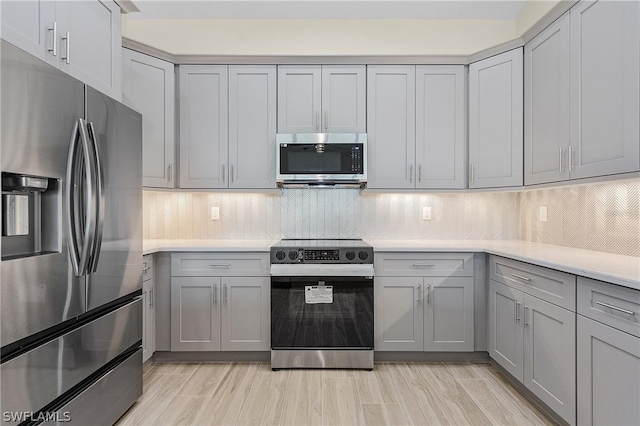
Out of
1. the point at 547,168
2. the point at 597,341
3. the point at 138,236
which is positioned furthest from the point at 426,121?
the point at 138,236

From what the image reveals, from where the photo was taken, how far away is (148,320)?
9.00 ft

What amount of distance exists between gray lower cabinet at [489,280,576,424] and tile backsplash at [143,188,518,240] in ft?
2.77

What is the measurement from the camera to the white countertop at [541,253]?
1651 mm

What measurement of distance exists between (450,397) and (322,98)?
8.00ft

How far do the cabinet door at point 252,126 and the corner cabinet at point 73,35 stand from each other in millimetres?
1023

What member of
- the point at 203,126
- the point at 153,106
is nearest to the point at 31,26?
the point at 153,106

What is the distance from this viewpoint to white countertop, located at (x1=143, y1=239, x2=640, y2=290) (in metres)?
1.65

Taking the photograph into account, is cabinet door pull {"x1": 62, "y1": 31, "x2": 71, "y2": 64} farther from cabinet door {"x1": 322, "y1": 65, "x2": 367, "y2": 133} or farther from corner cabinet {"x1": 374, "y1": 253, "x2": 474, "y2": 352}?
corner cabinet {"x1": 374, "y1": 253, "x2": 474, "y2": 352}

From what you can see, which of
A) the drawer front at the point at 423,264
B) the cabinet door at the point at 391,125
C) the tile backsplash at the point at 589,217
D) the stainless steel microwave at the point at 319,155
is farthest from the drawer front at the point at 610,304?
the stainless steel microwave at the point at 319,155

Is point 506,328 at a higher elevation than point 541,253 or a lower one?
lower

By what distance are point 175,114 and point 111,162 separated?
54.1 inches

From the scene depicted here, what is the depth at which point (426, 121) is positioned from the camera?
10.3ft

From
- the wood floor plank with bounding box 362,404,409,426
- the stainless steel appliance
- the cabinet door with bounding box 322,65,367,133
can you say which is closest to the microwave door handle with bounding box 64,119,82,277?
the stainless steel appliance

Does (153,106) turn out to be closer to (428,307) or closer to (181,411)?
(181,411)
